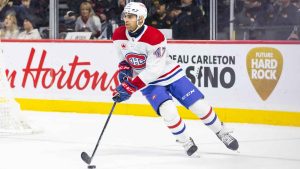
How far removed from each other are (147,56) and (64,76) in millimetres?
3285

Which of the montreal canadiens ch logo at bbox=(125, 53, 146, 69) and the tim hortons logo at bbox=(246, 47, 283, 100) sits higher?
the montreal canadiens ch logo at bbox=(125, 53, 146, 69)

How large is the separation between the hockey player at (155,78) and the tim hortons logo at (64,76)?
2.69 meters

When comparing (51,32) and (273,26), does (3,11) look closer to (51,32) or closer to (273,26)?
(51,32)

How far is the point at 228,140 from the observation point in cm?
617

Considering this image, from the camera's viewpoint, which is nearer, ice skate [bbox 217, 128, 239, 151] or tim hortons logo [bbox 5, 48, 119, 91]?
ice skate [bbox 217, 128, 239, 151]

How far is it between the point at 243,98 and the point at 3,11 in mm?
3591

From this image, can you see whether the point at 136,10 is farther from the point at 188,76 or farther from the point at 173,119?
the point at 188,76

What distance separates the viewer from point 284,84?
25.9ft

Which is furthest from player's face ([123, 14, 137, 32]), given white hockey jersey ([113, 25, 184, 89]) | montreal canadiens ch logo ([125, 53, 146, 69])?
montreal canadiens ch logo ([125, 53, 146, 69])

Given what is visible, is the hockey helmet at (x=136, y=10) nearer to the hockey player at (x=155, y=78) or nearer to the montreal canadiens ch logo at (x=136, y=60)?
the hockey player at (x=155, y=78)

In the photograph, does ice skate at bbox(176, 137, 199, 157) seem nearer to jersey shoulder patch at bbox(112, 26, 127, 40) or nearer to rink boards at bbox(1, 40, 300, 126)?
jersey shoulder patch at bbox(112, 26, 127, 40)

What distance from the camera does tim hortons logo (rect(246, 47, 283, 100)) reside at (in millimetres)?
7949

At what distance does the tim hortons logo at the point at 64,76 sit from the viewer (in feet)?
29.7

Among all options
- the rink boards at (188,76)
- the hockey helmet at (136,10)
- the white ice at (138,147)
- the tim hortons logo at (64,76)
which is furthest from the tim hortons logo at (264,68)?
the hockey helmet at (136,10)
